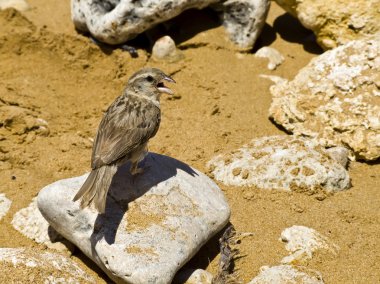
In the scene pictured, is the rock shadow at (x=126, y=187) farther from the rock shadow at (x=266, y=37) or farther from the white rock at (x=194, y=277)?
the rock shadow at (x=266, y=37)

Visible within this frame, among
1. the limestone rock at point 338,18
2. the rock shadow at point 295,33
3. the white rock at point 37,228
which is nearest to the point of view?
the white rock at point 37,228

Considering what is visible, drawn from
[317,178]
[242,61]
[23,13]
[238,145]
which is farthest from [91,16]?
[317,178]

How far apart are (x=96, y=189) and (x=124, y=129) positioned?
0.79 metres

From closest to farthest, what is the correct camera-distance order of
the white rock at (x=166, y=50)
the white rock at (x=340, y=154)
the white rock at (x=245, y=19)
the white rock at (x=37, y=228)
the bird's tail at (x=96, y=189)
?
the bird's tail at (x=96, y=189)
the white rock at (x=37, y=228)
the white rock at (x=340, y=154)
the white rock at (x=166, y=50)
the white rock at (x=245, y=19)

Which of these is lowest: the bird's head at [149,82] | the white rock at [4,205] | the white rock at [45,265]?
the white rock at [4,205]

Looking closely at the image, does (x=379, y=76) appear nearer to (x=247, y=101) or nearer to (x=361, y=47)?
(x=361, y=47)

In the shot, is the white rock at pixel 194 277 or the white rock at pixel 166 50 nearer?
the white rock at pixel 194 277

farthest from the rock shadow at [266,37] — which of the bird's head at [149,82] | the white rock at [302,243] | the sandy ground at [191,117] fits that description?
the white rock at [302,243]

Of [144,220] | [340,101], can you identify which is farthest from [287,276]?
[340,101]

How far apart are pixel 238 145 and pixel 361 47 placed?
1958 mm

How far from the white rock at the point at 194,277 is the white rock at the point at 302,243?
0.72 metres

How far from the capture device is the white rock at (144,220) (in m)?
5.05

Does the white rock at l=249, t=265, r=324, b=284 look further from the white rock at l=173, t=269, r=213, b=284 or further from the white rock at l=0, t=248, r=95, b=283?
the white rock at l=0, t=248, r=95, b=283

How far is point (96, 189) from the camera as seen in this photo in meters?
5.22
